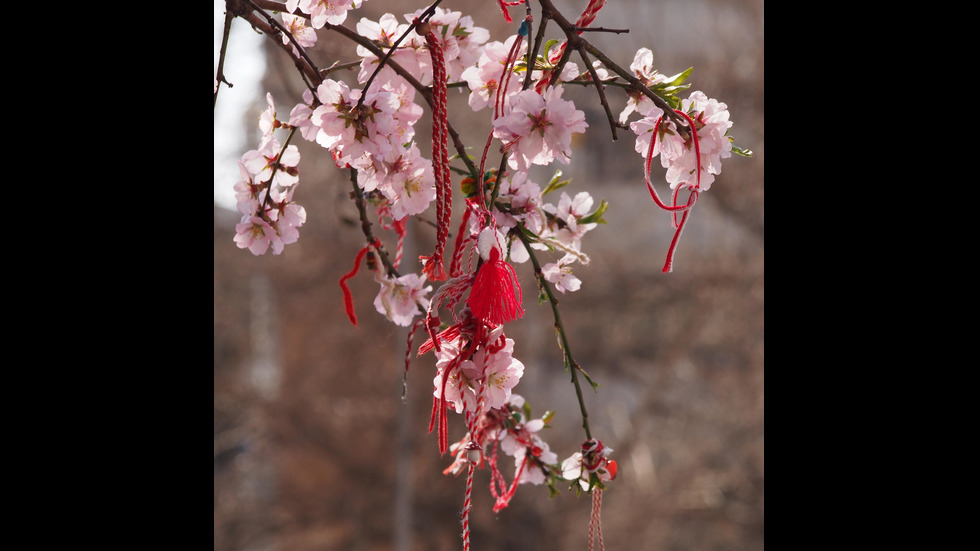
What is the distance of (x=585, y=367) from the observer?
2365mm

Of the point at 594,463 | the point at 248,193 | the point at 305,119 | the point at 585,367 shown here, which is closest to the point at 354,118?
the point at 305,119

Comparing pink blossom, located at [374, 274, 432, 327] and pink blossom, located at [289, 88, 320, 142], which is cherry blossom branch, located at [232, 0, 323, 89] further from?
pink blossom, located at [374, 274, 432, 327]

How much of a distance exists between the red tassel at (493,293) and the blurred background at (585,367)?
5.75ft

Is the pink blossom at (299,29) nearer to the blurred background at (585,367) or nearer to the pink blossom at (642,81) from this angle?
the pink blossom at (642,81)

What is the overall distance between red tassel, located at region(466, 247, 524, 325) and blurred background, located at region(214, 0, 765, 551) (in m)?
1.75

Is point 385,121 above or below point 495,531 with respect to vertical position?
below

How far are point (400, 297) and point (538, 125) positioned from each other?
0.79ft
